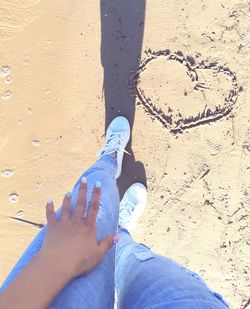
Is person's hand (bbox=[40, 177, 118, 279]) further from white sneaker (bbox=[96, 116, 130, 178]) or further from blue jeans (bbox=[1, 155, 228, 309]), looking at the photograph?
white sneaker (bbox=[96, 116, 130, 178])

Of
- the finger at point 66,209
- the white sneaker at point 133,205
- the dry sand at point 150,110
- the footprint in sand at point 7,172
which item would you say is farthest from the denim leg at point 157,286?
the footprint in sand at point 7,172

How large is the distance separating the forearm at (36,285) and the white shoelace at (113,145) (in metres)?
1.21

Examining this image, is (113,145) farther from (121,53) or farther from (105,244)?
(105,244)

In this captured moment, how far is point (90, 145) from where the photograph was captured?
106 inches

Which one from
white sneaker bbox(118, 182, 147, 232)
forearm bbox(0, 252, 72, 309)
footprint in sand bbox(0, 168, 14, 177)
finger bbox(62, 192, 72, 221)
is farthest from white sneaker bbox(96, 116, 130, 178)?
forearm bbox(0, 252, 72, 309)


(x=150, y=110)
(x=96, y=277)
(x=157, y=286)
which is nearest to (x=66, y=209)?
(x=96, y=277)

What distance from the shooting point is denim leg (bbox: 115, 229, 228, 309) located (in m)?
1.31

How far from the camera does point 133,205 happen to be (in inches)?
101

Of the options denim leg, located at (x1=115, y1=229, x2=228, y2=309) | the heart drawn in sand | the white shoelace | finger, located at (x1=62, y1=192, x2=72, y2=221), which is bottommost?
denim leg, located at (x1=115, y1=229, x2=228, y2=309)

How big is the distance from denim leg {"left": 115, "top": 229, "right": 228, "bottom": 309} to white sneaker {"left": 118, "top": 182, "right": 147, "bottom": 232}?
0.68 metres

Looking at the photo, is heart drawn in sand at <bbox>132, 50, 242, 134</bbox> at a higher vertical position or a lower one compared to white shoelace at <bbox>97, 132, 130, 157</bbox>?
higher

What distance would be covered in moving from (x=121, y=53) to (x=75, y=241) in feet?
5.15

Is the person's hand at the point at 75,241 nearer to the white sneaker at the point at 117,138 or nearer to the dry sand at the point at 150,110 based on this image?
the white sneaker at the point at 117,138

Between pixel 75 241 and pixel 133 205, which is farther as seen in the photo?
pixel 133 205
